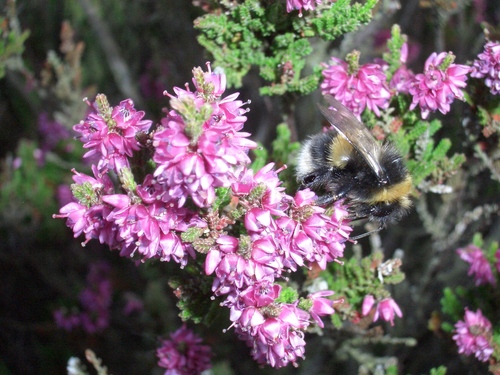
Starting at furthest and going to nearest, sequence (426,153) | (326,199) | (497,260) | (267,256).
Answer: (497,260), (426,153), (326,199), (267,256)

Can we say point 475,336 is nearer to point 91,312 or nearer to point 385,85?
point 385,85

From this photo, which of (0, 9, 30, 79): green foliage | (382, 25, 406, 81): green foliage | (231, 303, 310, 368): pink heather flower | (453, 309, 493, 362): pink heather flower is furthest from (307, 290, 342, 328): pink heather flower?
(0, 9, 30, 79): green foliage

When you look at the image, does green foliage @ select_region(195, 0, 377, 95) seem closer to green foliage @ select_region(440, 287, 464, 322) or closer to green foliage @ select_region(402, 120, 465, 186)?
green foliage @ select_region(402, 120, 465, 186)

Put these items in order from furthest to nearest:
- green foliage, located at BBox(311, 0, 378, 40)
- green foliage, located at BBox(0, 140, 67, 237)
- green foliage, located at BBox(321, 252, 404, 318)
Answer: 1. green foliage, located at BBox(0, 140, 67, 237)
2. green foliage, located at BBox(321, 252, 404, 318)
3. green foliage, located at BBox(311, 0, 378, 40)

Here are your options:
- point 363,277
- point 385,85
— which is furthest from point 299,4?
point 363,277

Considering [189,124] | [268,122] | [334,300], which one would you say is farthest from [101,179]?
[268,122]

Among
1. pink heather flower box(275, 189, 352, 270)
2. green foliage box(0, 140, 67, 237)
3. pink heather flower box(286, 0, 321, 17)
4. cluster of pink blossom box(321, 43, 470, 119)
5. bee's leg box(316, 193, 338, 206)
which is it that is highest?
pink heather flower box(286, 0, 321, 17)

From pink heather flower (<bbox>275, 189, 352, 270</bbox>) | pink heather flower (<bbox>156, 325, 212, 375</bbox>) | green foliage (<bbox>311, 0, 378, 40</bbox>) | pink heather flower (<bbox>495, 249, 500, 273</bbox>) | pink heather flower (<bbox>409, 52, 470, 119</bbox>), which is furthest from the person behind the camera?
pink heather flower (<bbox>495, 249, 500, 273</bbox>)
